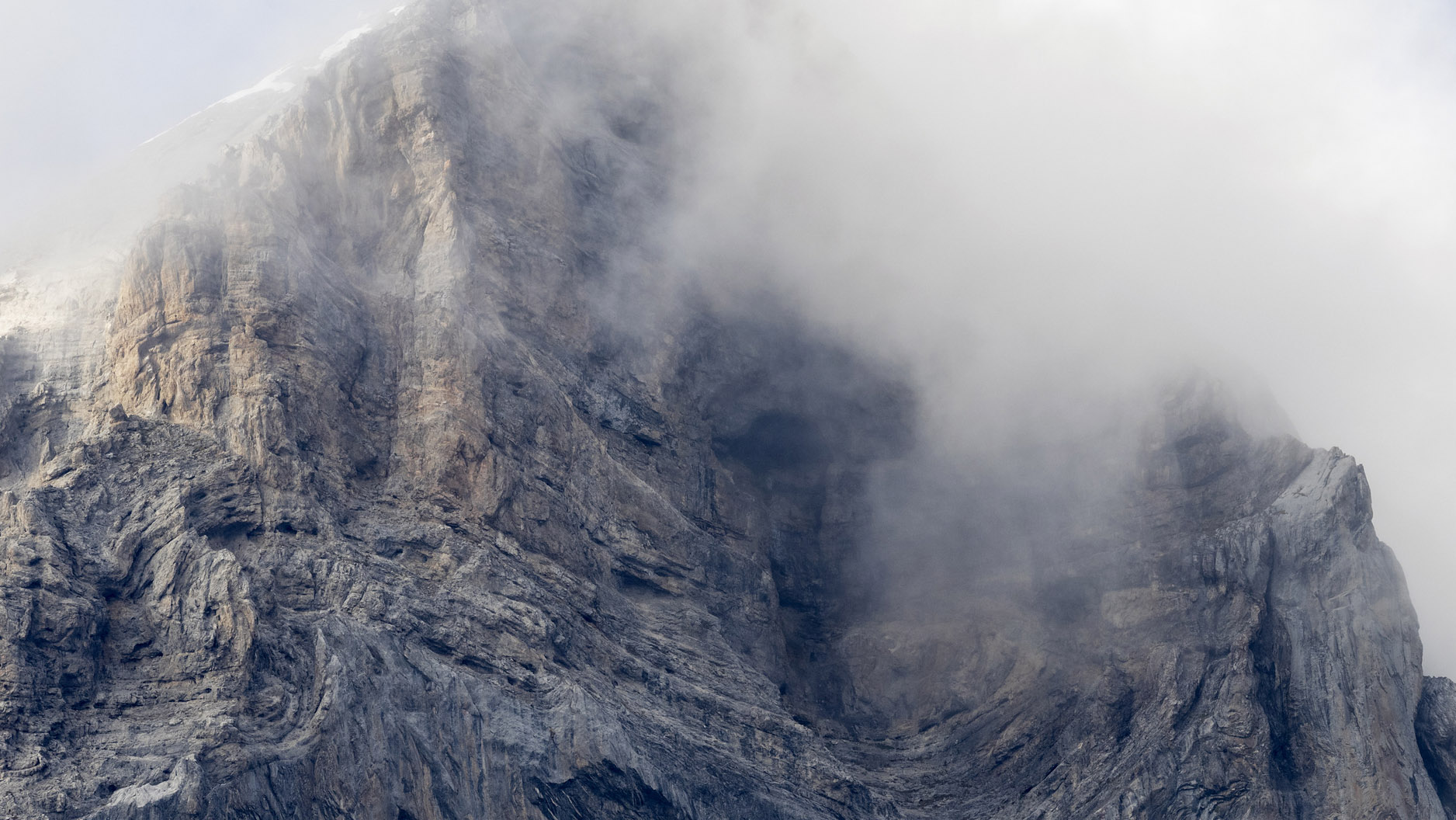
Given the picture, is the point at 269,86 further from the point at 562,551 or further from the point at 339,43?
the point at 562,551

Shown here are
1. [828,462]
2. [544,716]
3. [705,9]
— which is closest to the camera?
[544,716]

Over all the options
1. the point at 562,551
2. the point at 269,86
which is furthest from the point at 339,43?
the point at 562,551

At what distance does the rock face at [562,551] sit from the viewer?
181 feet

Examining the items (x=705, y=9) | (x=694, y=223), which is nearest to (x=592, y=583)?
(x=694, y=223)

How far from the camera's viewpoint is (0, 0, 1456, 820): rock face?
2170 inches

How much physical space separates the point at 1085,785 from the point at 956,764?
205 inches

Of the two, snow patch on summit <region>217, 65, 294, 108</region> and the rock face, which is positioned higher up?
snow patch on summit <region>217, 65, 294, 108</region>

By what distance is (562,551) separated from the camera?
6494 cm

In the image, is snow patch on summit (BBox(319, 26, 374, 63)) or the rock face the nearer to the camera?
the rock face

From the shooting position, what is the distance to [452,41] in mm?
75438

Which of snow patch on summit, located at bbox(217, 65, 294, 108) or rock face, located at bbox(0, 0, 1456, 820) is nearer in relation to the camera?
rock face, located at bbox(0, 0, 1456, 820)

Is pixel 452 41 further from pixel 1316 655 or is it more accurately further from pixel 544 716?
pixel 1316 655

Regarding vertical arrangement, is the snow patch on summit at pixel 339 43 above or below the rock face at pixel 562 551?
above

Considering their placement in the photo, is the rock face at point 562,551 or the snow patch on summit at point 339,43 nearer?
the rock face at point 562,551
